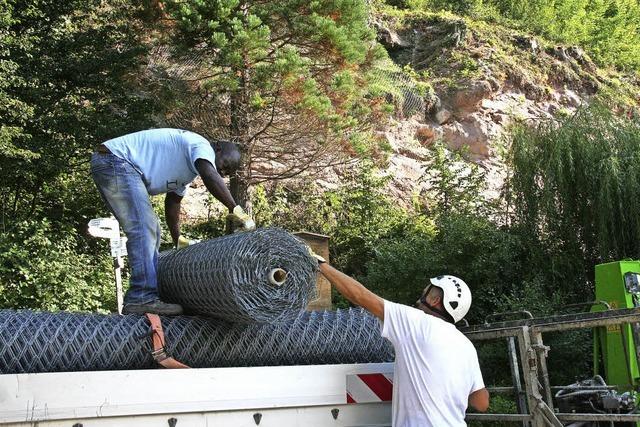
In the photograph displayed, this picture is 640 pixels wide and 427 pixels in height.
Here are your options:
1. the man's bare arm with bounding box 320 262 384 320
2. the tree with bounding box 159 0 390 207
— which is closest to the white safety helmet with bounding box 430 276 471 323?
the man's bare arm with bounding box 320 262 384 320

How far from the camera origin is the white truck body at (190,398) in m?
2.70

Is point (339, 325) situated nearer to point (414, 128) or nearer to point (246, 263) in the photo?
point (246, 263)

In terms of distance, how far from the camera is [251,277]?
10.0ft

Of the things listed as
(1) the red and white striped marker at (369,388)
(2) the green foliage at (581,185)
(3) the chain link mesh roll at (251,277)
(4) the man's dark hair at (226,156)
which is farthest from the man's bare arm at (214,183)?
(2) the green foliage at (581,185)

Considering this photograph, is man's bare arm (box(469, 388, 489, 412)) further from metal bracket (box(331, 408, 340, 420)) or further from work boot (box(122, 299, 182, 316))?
work boot (box(122, 299, 182, 316))

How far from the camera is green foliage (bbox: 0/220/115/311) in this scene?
41.4 ft

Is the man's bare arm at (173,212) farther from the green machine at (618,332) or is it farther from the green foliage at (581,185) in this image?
the green foliage at (581,185)

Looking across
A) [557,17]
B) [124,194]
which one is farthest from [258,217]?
[557,17]

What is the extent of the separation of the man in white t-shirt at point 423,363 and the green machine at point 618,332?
125 inches

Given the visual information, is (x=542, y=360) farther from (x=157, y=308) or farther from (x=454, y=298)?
(x=157, y=308)

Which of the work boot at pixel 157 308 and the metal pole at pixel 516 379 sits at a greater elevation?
the work boot at pixel 157 308

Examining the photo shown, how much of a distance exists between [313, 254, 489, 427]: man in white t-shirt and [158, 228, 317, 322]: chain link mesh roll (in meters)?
0.20

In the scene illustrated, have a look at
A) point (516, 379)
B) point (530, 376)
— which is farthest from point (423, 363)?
point (516, 379)

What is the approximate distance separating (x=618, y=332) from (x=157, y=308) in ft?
15.3
